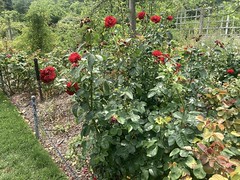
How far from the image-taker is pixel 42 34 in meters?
5.80

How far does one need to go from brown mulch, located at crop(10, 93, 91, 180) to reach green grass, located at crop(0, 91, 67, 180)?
0.09 meters

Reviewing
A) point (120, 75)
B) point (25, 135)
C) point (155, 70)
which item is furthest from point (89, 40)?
point (25, 135)

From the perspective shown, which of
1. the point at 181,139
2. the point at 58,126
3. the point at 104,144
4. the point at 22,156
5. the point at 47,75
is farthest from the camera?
the point at 58,126

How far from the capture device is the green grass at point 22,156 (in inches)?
91.5

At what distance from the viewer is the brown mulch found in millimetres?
2406

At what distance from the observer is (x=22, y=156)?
2.62 meters

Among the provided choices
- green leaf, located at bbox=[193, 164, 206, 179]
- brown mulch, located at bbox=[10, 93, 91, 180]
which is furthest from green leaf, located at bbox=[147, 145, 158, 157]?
brown mulch, located at bbox=[10, 93, 91, 180]

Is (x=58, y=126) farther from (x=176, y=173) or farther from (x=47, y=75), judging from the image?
(x=176, y=173)

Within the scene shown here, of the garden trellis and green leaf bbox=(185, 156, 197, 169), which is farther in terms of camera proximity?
the garden trellis

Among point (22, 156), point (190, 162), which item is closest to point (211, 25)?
point (22, 156)

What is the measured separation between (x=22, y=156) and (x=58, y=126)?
1.91ft

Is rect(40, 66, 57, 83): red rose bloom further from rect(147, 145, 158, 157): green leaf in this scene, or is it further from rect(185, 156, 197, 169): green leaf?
rect(185, 156, 197, 169): green leaf

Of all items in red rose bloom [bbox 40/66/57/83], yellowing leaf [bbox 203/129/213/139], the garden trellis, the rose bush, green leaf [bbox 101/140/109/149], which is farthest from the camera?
the garden trellis

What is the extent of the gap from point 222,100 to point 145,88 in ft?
1.75
